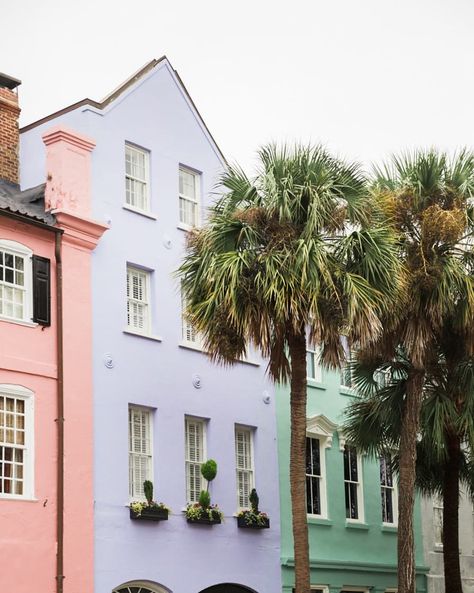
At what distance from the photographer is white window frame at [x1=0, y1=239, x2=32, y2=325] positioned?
23.9 m

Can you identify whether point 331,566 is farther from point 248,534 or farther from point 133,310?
point 133,310

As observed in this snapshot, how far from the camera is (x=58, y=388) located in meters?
24.2

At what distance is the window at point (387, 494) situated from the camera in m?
Answer: 34.4

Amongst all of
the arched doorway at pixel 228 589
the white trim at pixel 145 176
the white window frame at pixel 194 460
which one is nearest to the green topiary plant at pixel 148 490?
the white window frame at pixel 194 460

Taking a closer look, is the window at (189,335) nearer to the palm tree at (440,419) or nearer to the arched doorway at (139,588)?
the palm tree at (440,419)

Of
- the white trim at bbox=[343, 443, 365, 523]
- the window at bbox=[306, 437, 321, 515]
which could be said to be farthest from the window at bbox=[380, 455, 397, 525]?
the window at bbox=[306, 437, 321, 515]

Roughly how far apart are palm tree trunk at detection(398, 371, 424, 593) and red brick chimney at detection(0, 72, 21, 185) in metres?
9.85

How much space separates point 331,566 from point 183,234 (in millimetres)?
9248

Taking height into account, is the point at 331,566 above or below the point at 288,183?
below

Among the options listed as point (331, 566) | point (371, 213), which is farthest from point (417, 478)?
point (371, 213)

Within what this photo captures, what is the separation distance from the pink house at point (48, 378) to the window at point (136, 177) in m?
1.83

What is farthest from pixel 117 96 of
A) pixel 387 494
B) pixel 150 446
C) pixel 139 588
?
pixel 387 494

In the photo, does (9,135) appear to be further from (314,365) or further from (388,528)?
(388,528)

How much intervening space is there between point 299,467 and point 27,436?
5.18 metres
